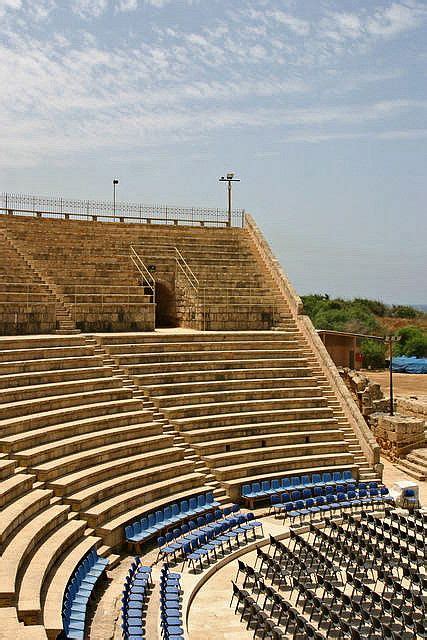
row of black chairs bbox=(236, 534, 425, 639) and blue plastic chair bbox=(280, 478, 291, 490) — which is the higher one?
blue plastic chair bbox=(280, 478, 291, 490)

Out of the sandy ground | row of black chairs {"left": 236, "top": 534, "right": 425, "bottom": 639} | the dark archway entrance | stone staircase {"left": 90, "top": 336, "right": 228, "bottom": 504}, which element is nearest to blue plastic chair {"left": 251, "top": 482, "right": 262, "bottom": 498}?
stone staircase {"left": 90, "top": 336, "right": 228, "bottom": 504}

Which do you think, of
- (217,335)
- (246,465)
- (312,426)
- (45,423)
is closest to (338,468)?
(312,426)

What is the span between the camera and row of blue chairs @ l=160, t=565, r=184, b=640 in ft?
38.5

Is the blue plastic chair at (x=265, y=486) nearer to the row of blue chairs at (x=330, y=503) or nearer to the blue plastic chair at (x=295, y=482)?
the row of blue chairs at (x=330, y=503)

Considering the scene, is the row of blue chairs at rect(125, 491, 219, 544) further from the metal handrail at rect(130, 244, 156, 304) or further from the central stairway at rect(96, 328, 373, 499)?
the metal handrail at rect(130, 244, 156, 304)

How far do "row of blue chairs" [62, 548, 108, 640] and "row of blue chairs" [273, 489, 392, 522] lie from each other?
20.0 feet

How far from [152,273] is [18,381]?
11.6 m

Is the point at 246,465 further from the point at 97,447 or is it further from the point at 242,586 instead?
the point at 242,586

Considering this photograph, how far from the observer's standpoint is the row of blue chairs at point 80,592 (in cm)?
1112

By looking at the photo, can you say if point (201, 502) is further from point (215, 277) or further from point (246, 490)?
point (215, 277)

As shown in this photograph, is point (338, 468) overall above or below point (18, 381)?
below

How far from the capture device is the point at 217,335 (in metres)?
24.6

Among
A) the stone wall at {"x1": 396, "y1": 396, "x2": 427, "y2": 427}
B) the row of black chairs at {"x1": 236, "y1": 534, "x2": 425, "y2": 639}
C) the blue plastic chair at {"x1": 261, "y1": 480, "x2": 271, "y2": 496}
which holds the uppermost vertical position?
the stone wall at {"x1": 396, "y1": 396, "x2": 427, "y2": 427}

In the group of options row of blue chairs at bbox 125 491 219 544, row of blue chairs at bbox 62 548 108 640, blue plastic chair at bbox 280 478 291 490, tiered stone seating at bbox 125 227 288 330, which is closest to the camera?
row of blue chairs at bbox 62 548 108 640
